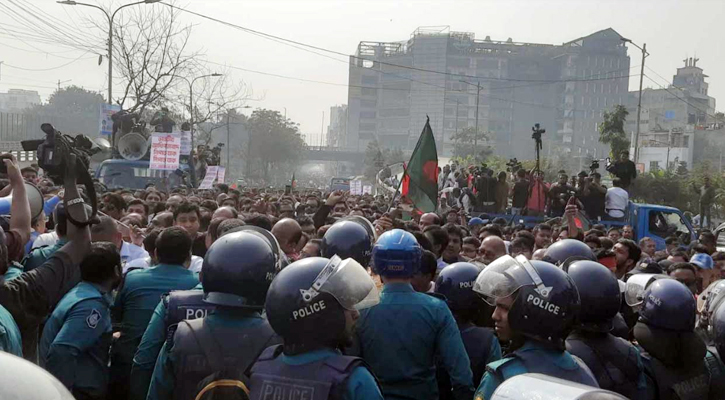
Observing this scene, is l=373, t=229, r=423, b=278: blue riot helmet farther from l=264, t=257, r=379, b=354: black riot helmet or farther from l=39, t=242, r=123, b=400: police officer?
l=39, t=242, r=123, b=400: police officer

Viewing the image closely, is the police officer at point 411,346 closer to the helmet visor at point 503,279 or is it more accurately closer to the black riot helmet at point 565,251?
the helmet visor at point 503,279

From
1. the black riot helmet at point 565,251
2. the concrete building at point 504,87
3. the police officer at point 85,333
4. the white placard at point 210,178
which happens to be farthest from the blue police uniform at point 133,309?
the concrete building at point 504,87

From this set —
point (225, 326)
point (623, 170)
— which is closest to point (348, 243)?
point (225, 326)

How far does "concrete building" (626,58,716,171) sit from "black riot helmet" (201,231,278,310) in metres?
64.7

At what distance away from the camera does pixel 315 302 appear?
10.3ft

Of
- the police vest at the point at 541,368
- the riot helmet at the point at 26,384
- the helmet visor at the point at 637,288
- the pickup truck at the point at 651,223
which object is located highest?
the riot helmet at the point at 26,384

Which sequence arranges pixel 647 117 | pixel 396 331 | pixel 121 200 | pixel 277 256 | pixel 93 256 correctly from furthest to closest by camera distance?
pixel 647 117 < pixel 121 200 < pixel 93 256 < pixel 396 331 < pixel 277 256

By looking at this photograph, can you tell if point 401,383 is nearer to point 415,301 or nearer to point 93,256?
point 415,301

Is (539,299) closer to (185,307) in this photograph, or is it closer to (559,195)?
(185,307)

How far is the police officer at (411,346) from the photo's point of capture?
173 inches

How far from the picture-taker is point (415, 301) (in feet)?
14.6

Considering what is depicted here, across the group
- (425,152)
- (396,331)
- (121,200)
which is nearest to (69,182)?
(396,331)

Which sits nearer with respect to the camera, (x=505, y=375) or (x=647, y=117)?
(x=505, y=375)

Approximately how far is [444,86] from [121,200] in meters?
143
